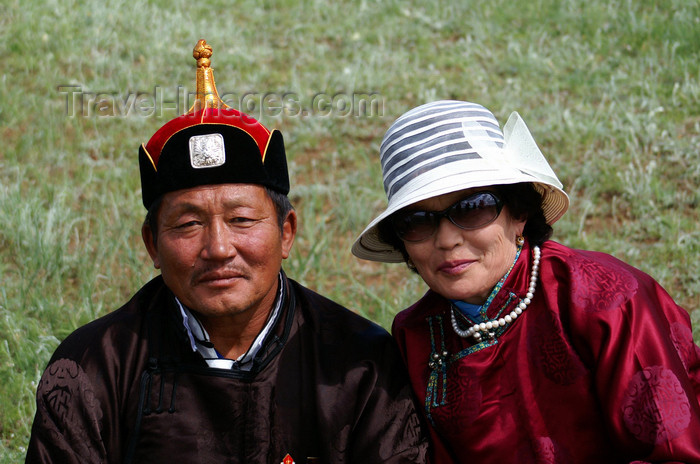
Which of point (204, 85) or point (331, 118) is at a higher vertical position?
point (331, 118)

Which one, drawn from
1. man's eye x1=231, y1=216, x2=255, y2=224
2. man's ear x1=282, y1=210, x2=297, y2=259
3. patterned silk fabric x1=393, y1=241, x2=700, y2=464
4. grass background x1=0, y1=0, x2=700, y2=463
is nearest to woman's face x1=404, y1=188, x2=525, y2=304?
patterned silk fabric x1=393, y1=241, x2=700, y2=464

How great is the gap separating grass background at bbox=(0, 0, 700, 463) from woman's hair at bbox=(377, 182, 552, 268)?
62.8 inches

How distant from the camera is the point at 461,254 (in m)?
2.82

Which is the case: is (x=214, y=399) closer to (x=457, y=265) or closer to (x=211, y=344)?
(x=211, y=344)

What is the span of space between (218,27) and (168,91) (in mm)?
1368

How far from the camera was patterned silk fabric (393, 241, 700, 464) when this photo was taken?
257 cm

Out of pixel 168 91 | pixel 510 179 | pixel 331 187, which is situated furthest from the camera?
pixel 168 91

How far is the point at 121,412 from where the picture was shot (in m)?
2.84

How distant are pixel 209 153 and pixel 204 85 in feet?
1.19

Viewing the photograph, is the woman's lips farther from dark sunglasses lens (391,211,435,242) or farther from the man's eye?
the man's eye

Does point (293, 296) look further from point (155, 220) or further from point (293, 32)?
point (293, 32)

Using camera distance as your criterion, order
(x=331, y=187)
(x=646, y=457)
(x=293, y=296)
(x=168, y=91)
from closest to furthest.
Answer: (x=646, y=457)
(x=293, y=296)
(x=331, y=187)
(x=168, y=91)

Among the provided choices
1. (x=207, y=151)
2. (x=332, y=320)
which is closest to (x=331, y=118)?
(x=332, y=320)

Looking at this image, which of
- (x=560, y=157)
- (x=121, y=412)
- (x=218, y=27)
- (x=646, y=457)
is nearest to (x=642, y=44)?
(x=560, y=157)
